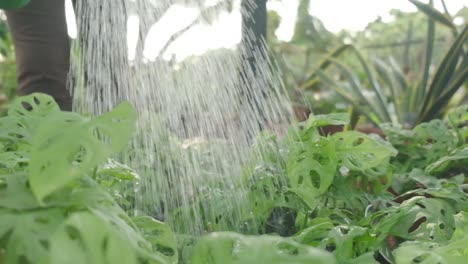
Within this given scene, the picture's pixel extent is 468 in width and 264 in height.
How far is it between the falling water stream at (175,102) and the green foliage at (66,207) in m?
0.37

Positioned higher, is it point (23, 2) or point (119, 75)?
point (23, 2)

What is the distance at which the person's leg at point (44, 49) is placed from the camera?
101 cm

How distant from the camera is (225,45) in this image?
4.00ft

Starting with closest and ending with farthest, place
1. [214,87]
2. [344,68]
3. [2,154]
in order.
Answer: [2,154] < [214,87] < [344,68]

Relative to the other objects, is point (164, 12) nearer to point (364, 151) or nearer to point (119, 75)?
point (119, 75)

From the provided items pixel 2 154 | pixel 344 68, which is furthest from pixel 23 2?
pixel 344 68

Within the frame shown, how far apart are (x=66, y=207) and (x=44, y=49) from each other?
2.30 ft

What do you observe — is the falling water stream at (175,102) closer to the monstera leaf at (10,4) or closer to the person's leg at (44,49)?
the person's leg at (44,49)

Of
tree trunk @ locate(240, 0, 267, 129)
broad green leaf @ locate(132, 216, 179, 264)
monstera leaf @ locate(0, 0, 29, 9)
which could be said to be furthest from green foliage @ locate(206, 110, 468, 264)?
monstera leaf @ locate(0, 0, 29, 9)

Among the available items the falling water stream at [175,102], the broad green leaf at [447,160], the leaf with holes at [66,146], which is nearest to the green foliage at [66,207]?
the leaf with holes at [66,146]

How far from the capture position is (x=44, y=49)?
1.02 metres

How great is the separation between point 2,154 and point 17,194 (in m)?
0.12

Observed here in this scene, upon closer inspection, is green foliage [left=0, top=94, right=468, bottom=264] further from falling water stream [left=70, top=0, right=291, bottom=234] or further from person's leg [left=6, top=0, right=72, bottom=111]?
person's leg [left=6, top=0, right=72, bottom=111]

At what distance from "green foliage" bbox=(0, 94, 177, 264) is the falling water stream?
1.23 ft
